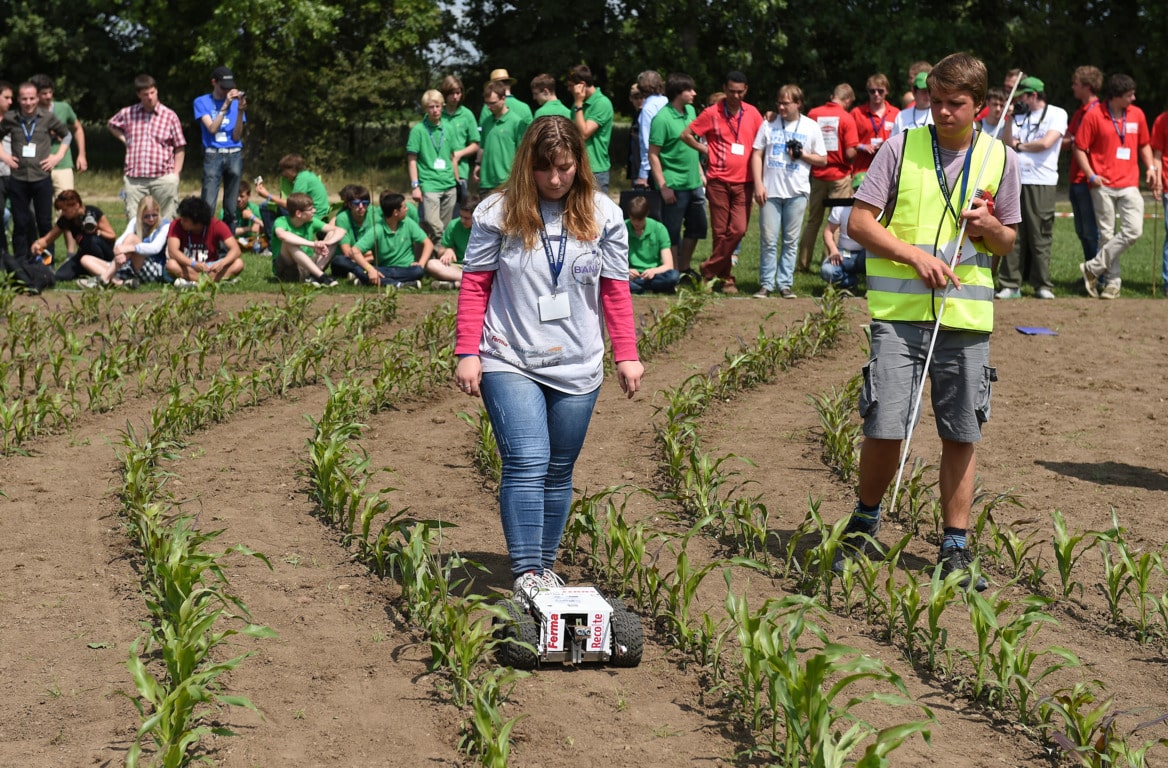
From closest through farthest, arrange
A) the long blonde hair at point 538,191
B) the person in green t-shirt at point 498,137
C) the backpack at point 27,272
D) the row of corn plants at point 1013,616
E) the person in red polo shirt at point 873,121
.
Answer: the row of corn plants at point 1013,616
the long blonde hair at point 538,191
the backpack at point 27,272
the person in red polo shirt at point 873,121
the person in green t-shirt at point 498,137

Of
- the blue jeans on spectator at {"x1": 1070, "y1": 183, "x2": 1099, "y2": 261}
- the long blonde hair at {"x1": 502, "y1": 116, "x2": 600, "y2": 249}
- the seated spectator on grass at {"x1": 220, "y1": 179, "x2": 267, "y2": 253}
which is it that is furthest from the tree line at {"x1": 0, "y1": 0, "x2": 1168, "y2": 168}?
the long blonde hair at {"x1": 502, "y1": 116, "x2": 600, "y2": 249}

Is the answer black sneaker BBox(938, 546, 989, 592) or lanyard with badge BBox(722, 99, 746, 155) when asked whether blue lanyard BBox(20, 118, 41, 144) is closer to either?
lanyard with badge BBox(722, 99, 746, 155)

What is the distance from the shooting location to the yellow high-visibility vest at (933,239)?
527 centimetres

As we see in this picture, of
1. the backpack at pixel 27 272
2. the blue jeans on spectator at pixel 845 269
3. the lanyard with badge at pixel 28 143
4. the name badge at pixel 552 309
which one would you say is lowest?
the backpack at pixel 27 272

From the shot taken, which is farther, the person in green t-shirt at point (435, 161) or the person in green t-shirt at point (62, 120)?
the person in green t-shirt at point (62, 120)

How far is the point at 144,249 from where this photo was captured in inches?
483

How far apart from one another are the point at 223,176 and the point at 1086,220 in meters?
8.38

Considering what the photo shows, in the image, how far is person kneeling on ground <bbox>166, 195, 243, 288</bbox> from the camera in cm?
1212

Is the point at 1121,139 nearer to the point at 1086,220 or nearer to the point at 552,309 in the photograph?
the point at 1086,220

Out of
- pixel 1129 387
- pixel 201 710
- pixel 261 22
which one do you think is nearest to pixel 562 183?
pixel 201 710

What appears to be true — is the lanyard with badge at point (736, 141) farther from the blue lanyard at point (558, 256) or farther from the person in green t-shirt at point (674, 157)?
the blue lanyard at point (558, 256)

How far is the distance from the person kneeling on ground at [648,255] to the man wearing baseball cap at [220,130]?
4797 millimetres

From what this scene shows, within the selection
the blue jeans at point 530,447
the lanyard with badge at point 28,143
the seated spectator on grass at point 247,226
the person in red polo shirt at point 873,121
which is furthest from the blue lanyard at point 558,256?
the seated spectator on grass at point 247,226

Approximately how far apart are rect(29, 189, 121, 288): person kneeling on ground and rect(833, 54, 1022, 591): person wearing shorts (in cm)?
842
